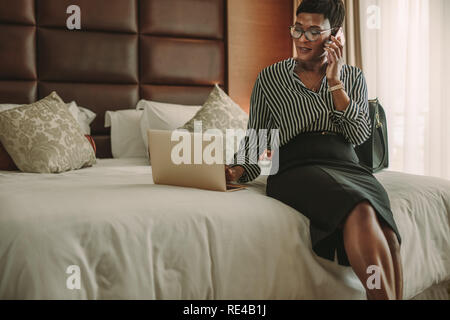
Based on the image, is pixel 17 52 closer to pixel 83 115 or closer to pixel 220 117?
pixel 83 115

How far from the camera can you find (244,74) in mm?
3451

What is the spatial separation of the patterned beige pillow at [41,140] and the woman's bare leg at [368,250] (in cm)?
153

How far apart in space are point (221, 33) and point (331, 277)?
2.57 metres

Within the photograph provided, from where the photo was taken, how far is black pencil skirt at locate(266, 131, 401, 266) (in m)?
1.21

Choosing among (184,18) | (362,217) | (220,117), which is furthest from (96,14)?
(362,217)

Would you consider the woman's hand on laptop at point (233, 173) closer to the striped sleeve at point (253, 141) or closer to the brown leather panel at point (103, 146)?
the striped sleeve at point (253, 141)

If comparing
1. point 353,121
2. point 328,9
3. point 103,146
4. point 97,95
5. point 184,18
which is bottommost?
point 103,146

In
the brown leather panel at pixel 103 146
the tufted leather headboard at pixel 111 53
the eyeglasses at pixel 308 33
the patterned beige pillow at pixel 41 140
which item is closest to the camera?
the eyeglasses at pixel 308 33

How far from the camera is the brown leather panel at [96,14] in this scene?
111 inches

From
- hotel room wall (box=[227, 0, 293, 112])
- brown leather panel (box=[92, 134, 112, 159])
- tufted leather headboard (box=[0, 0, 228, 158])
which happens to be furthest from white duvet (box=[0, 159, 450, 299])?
hotel room wall (box=[227, 0, 293, 112])

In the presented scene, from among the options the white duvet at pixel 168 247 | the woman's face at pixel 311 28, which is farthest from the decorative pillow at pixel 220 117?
the white duvet at pixel 168 247

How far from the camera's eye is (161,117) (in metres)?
2.73

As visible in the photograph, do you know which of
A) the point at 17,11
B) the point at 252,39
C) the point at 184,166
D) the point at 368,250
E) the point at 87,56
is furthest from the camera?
the point at 252,39

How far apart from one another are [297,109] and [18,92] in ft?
6.73
